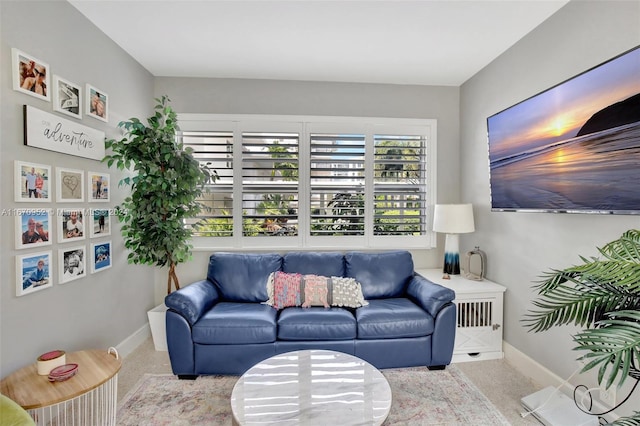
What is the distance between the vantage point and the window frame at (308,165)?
10.7 feet

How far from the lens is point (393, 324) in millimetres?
2410

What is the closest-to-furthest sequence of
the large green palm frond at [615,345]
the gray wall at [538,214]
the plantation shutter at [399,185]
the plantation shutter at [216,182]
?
the large green palm frond at [615,345]
the gray wall at [538,214]
the plantation shutter at [216,182]
the plantation shutter at [399,185]

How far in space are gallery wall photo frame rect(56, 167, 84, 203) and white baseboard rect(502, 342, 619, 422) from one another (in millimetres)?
3529

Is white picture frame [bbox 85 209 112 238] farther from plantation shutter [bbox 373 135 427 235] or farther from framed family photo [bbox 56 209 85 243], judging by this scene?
plantation shutter [bbox 373 135 427 235]

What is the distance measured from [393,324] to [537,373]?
1.15m

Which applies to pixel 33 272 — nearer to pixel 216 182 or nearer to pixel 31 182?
pixel 31 182

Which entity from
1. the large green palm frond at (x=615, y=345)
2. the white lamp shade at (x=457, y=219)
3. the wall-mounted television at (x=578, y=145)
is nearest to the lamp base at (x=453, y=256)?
the white lamp shade at (x=457, y=219)

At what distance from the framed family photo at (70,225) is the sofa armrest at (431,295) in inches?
106

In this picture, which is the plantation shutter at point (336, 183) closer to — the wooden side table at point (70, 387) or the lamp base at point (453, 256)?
the lamp base at point (453, 256)

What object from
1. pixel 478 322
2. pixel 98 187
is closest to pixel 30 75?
pixel 98 187

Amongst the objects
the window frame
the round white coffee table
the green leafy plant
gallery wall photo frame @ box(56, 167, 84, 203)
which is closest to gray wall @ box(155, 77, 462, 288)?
the window frame

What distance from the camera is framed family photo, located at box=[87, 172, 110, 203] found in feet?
7.52

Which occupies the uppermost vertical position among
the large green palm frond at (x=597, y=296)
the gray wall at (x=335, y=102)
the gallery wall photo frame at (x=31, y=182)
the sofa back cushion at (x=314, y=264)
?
the gray wall at (x=335, y=102)

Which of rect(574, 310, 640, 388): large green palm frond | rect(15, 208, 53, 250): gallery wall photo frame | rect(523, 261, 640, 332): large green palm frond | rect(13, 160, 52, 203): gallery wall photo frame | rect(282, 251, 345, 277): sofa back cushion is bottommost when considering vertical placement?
rect(282, 251, 345, 277): sofa back cushion
